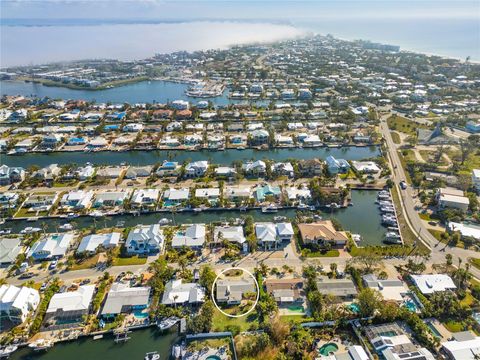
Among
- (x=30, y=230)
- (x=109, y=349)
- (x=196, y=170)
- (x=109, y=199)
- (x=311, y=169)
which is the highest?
(x=311, y=169)

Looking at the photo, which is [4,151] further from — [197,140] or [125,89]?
[125,89]

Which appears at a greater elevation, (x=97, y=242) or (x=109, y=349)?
(x=97, y=242)

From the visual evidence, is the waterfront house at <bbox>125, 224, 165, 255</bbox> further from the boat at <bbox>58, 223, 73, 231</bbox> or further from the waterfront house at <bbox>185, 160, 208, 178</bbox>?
the waterfront house at <bbox>185, 160, 208, 178</bbox>

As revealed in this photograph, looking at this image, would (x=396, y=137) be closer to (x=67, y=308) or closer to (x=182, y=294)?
(x=182, y=294)

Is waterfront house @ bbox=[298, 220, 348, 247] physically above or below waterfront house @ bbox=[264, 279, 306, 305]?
above

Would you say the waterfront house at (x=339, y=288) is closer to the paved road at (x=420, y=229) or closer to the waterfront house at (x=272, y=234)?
the waterfront house at (x=272, y=234)

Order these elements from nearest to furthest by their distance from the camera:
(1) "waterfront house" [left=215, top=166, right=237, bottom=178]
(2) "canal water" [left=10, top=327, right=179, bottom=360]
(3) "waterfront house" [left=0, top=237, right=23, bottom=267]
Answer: (2) "canal water" [left=10, top=327, right=179, bottom=360], (3) "waterfront house" [left=0, top=237, right=23, bottom=267], (1) "waterfront house" [left=215, top=166, right=237, bottom=178]

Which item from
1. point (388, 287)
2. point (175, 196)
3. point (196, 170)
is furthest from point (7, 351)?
point (196, 170)

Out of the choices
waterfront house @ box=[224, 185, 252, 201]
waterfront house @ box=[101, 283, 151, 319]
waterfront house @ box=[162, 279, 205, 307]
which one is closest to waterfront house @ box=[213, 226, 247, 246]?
waterfront house @ box=[162, 279, 205, 307]
